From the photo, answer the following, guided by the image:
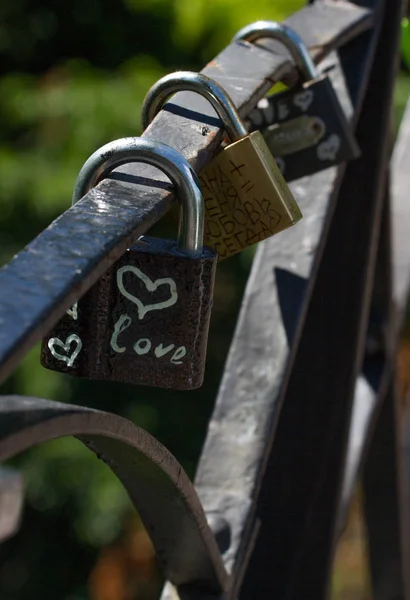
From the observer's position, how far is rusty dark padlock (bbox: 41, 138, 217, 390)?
27.1 inches

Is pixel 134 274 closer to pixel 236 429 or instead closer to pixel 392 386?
pixel 236 429

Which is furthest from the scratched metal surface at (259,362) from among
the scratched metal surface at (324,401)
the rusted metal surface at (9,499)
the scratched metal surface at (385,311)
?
the rusted metal surface at (9,499)

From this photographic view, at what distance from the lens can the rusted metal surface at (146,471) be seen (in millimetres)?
560

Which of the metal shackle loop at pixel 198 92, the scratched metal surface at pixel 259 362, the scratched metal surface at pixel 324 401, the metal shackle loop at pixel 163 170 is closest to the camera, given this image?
the metal shackle loop at pixel 163 170

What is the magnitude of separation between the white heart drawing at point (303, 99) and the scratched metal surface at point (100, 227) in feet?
0.53

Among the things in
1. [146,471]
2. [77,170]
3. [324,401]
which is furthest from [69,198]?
A: [146,471]

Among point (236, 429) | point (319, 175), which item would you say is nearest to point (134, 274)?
point (236, 429)

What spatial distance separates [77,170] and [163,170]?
2.60 metres

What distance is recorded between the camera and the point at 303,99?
116cm

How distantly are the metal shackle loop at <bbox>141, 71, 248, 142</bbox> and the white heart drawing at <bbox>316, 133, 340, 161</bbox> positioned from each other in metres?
0.33

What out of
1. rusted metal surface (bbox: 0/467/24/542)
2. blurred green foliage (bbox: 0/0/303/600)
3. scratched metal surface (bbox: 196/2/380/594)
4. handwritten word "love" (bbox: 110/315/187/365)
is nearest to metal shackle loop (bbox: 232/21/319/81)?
scratched metal surface (bbox: 196/2/380/594)

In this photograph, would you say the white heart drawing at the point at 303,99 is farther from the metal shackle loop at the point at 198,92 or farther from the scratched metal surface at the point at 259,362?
the metal shackle loop at the point at 198,92

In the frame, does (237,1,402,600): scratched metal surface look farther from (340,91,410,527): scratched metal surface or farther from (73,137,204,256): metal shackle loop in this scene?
(73,137,204,256): metal shackle loop

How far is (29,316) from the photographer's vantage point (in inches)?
20.8
